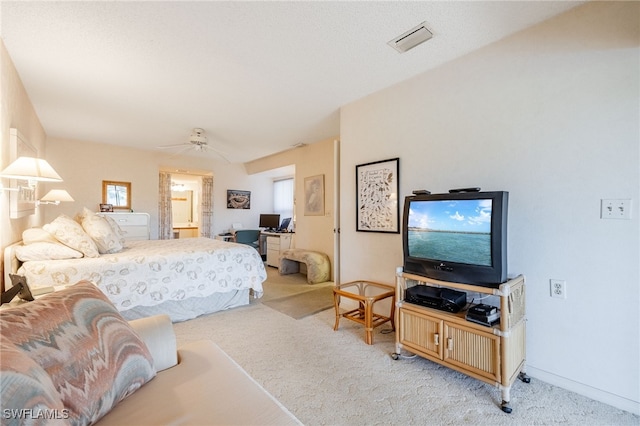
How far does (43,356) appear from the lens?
2.74ft

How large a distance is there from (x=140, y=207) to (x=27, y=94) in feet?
9.13

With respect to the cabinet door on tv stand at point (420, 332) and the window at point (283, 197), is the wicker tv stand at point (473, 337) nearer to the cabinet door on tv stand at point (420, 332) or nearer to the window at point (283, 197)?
the cabinet door on tv stand at point (420, 332)

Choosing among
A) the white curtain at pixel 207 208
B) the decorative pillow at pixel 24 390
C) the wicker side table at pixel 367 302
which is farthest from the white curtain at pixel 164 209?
the decorative pillow at pixel 24 390

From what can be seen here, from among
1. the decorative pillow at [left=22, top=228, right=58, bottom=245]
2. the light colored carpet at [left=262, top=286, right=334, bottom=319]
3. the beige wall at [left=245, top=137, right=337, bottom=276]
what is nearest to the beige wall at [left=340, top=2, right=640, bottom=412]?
the light colored carpet at [left=262, top=286, right=334, bottom=319]

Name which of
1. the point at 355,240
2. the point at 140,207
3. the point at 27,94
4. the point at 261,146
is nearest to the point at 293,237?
the point at 261,146

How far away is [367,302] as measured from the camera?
248cm

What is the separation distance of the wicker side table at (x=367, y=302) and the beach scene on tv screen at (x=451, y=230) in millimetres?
642

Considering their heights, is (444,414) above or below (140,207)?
below

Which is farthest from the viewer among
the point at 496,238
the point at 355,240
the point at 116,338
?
the point at 355,240

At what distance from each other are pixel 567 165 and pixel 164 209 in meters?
6.32

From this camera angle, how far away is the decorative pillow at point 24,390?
62 cm

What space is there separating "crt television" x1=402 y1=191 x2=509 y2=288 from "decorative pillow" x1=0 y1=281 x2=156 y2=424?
1.81m

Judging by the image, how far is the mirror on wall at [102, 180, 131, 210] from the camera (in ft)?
16.9

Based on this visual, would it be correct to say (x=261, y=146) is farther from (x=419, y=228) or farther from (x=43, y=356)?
(x=43, y=356)
